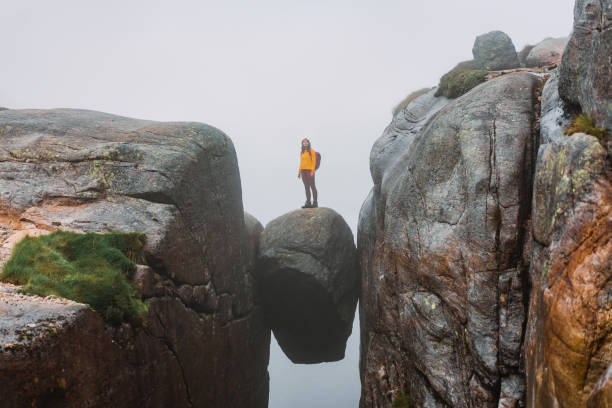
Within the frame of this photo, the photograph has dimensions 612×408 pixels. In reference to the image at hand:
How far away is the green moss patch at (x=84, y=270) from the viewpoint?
9.79m

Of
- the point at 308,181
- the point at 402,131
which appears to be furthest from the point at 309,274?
the point at 402,131

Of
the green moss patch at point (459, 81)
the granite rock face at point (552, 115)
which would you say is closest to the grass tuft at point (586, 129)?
the granite rock face at point (552, 115)

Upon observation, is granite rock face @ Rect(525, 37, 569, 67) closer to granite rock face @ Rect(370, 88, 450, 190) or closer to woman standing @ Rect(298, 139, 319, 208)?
granite rock face @ Rect(370, 88, 450, 190)

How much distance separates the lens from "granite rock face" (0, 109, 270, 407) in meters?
11.7

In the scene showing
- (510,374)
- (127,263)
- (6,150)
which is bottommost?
(510,374)

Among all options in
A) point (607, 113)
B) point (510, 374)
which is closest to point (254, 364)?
point (510, 374)

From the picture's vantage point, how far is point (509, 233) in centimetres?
1131

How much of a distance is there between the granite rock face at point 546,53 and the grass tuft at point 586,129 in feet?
47.7

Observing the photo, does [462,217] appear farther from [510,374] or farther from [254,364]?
[254,364]

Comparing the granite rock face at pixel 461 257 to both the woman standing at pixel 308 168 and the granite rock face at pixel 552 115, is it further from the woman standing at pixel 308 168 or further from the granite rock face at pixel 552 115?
the woman standing at pixel 308 168

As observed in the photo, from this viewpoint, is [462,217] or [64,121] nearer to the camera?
[462,217]

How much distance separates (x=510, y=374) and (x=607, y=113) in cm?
635

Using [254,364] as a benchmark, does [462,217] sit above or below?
above

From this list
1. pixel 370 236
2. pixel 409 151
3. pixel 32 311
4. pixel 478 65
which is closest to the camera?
pixel 32 311
